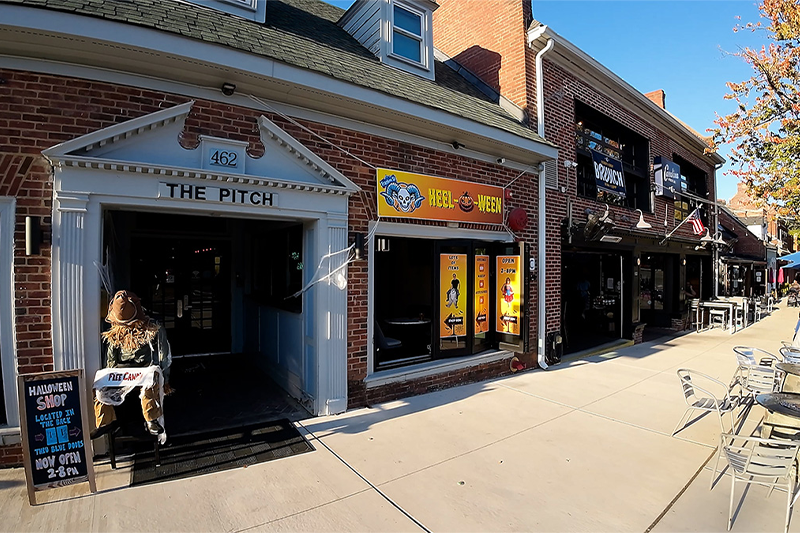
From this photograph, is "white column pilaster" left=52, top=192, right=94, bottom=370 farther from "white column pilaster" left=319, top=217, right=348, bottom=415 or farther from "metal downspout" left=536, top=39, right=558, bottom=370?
"metal downspout" left=536, top=39, right=558, bottom=370

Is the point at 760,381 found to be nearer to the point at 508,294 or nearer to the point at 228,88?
the point at 508,294

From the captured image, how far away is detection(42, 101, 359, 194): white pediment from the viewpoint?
159 inches

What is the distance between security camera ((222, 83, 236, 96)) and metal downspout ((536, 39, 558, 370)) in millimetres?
5882

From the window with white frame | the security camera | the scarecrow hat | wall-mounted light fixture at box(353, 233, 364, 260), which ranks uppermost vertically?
the window with white frame

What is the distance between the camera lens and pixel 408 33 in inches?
308

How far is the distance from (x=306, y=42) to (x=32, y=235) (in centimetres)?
431

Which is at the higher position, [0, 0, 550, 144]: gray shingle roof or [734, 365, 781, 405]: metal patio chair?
[0, 0, 550, 144]: gray shingle roof

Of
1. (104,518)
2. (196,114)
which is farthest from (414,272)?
(104,518)

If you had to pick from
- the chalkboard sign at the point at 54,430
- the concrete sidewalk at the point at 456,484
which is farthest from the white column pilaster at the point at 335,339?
the chalkboard sign at the point at 54,430

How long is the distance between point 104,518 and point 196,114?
389cm

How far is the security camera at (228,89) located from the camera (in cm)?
468

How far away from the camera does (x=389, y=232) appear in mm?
6113

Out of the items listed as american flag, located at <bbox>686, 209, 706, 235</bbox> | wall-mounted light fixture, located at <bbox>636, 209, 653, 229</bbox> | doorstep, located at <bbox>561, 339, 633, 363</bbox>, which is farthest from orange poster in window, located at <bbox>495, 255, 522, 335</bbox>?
american flag, located at <bbox>686, 209, 706, 235</bbox>

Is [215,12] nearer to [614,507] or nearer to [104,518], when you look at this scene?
[104,518]
